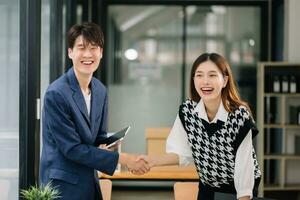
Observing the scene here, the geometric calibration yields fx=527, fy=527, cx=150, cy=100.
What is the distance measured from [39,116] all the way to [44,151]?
1036 millimetres

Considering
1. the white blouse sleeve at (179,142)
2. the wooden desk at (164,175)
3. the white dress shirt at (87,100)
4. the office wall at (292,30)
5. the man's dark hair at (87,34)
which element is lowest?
the wooden desk at (164,175)

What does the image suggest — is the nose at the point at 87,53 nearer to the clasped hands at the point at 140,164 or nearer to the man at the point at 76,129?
the man at the point at 76,129

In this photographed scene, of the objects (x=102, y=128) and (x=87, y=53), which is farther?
(x=102, y=128)

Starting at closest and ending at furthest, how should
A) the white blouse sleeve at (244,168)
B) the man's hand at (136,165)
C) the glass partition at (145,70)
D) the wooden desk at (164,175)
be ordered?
the white blouse sleeve at (244,168), the man's hand at (136,165), the wooden desk at (164,175), the glass partition at (145,70)

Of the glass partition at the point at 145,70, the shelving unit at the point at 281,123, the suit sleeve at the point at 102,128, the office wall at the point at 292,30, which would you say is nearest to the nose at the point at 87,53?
the suit sleeve at the point at 102,128

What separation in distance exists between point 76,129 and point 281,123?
4.16m

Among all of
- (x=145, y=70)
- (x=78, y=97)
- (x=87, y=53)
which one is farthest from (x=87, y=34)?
(x=145, y=70)

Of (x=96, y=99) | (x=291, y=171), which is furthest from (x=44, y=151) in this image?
(x=291, y=171)

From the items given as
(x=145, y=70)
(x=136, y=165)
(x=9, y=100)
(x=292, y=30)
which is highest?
(x=292, y=30)

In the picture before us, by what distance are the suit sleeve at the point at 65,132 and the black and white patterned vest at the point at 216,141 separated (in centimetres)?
44

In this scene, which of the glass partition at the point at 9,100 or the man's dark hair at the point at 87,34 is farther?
the glass partition at the point at 9,100

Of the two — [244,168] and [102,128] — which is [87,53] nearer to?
[102,128]

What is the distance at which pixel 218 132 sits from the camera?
2.24 metres

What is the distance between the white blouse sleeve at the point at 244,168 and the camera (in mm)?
2188
